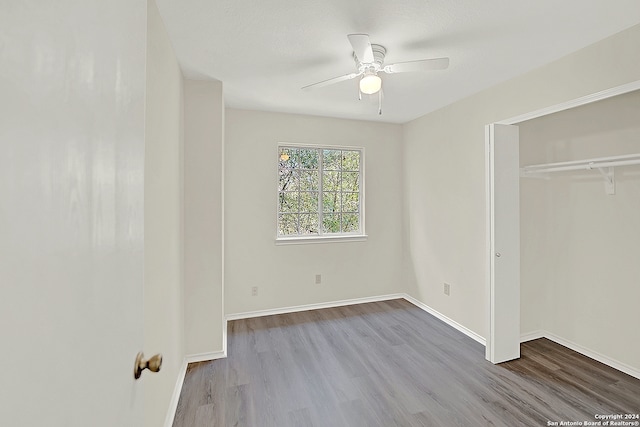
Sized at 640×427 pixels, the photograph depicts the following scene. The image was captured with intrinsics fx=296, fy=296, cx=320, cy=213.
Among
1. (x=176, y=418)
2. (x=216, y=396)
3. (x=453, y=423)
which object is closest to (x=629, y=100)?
(x=453, y=423)

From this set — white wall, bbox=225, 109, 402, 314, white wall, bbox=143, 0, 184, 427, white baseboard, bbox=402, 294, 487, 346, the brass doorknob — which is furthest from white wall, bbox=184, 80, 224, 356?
white baseboard, bbox=402, 294, 487, 346

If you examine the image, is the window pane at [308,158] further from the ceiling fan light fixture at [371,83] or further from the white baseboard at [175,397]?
the white baseboard at [175,397]

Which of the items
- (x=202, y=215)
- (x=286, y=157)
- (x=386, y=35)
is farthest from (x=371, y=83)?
(x=286, y=157)

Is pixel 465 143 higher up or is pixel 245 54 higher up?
pixel 245 54

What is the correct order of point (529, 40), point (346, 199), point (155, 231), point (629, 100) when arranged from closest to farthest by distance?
point (155, 231) → point (529, 40) → point (629, 100) → point (346, 199)

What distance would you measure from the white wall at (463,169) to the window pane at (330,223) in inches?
39.4

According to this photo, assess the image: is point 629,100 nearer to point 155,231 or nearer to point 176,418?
point 155,231

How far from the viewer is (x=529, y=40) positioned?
2023mm

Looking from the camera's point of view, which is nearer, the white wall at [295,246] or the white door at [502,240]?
the white door at [502,240]

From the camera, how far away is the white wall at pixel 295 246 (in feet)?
11.7

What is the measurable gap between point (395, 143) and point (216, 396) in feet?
12.0

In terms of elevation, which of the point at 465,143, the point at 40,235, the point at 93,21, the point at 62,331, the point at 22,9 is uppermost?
the point at 465,143

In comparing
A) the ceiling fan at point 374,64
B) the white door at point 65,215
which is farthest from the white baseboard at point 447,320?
the white door at point 65,215

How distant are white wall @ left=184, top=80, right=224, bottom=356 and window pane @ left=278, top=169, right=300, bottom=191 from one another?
1288 mm
